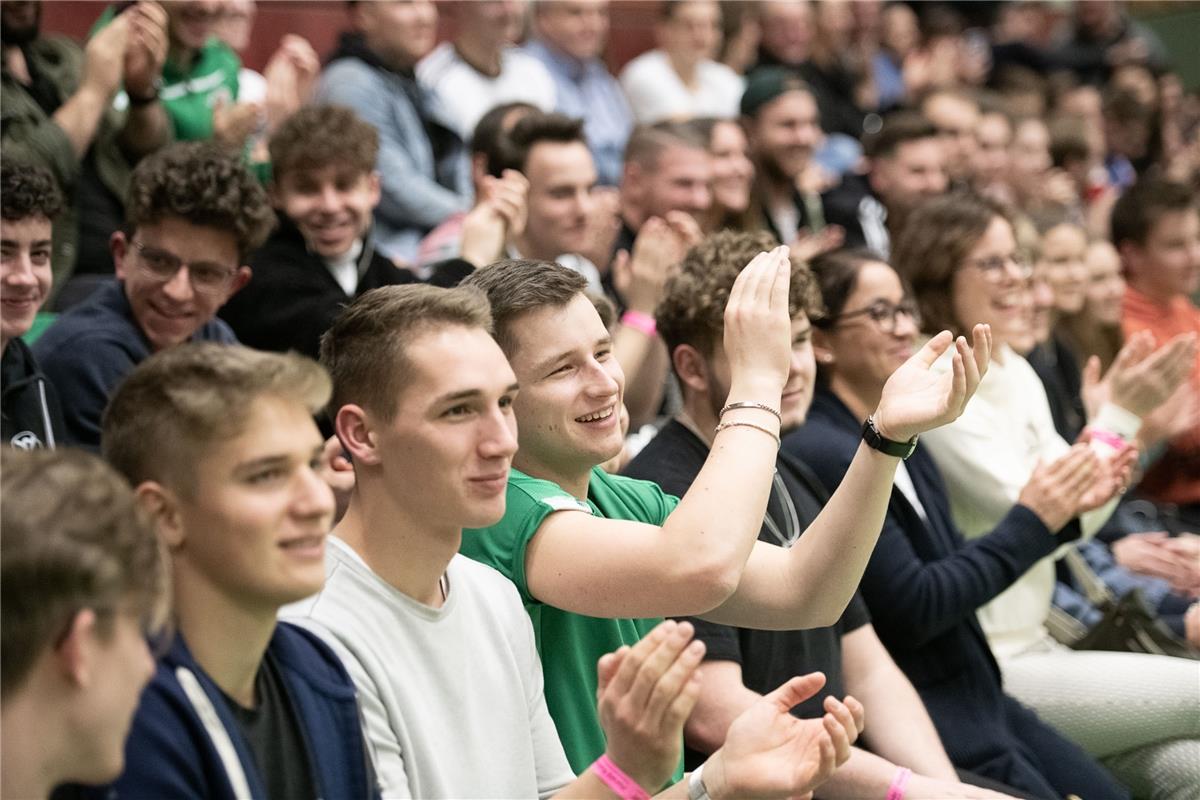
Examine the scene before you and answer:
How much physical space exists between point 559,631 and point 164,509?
0.67 metres

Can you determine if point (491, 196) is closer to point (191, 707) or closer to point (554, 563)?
point (554, 563)

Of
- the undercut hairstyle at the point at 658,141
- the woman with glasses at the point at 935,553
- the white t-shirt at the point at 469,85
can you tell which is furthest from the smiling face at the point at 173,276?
Answer: the white t-shirt at the point at 469,85

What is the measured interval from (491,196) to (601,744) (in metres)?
1.70

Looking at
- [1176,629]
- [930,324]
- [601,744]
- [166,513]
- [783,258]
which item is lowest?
[1176,629]

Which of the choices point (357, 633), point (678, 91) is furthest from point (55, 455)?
point (678, 91)

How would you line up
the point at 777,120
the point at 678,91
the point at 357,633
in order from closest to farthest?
the point at 357,633, the point at 777,120, the point at 678,91

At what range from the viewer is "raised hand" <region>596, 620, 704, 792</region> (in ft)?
4.60

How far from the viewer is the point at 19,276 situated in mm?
2340

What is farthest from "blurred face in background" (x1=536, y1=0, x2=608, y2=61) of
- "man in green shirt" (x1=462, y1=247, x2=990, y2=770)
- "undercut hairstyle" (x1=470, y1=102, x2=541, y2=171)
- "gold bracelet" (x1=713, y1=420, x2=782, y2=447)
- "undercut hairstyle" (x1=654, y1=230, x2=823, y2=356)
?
"gold bracelet" (x1=713, y1=420, x2=782, y2=447)

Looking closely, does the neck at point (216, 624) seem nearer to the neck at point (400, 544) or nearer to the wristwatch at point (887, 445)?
the neck at point (400, 544)

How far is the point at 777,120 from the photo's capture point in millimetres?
4867

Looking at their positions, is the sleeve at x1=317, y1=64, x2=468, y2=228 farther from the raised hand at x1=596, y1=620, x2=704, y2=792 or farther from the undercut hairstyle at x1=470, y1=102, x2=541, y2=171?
the raised hand at x1=596, y1=620, x2=704, y2=792

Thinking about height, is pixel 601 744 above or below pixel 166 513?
below

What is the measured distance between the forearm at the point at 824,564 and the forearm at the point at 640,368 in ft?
3.86
